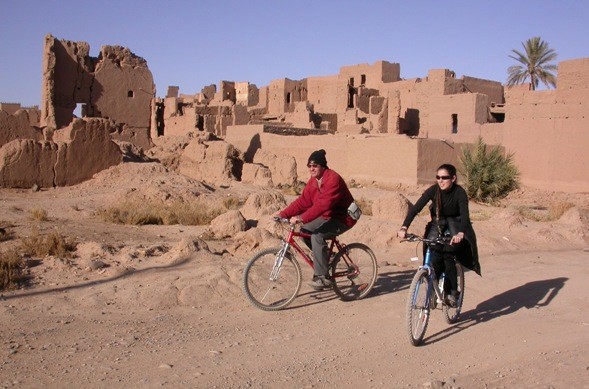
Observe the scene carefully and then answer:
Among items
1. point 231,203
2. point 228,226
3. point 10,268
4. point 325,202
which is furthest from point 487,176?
point 10,268

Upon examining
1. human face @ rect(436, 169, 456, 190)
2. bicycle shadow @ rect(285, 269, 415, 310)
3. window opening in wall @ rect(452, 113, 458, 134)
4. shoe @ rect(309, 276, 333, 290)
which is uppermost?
window opening in wall @ rect(452, 113, 458, 134)

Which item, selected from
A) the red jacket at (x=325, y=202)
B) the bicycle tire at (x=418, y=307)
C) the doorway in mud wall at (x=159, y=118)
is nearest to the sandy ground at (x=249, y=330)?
the bicycle tire at (x=418, y=307)

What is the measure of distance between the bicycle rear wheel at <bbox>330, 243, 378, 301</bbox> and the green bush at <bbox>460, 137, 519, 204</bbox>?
12961mm

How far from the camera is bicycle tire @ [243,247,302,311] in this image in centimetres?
558

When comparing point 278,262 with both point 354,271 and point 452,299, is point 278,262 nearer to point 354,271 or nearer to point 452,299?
point 354,271

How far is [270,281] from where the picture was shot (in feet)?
18.4

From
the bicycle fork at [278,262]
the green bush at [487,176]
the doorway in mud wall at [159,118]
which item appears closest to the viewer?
the bicycle fork at [278,262]

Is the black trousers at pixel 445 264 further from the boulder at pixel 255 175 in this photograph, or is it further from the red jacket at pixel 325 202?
the boulder at pixel 255 175

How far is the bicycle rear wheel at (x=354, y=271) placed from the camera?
596 cm

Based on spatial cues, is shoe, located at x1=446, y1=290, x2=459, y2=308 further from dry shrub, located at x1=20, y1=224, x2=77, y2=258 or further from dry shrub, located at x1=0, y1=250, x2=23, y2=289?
dry shrub, located at x1=20, y1=224, x2=77, y2=258

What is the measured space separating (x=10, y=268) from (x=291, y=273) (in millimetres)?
2941

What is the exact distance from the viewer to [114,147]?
15422 mm

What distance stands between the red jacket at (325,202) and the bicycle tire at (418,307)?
3.93 ft

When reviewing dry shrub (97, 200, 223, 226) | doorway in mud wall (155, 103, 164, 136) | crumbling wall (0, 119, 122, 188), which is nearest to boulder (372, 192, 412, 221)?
dry shrub (97, 200, 223, 226)
